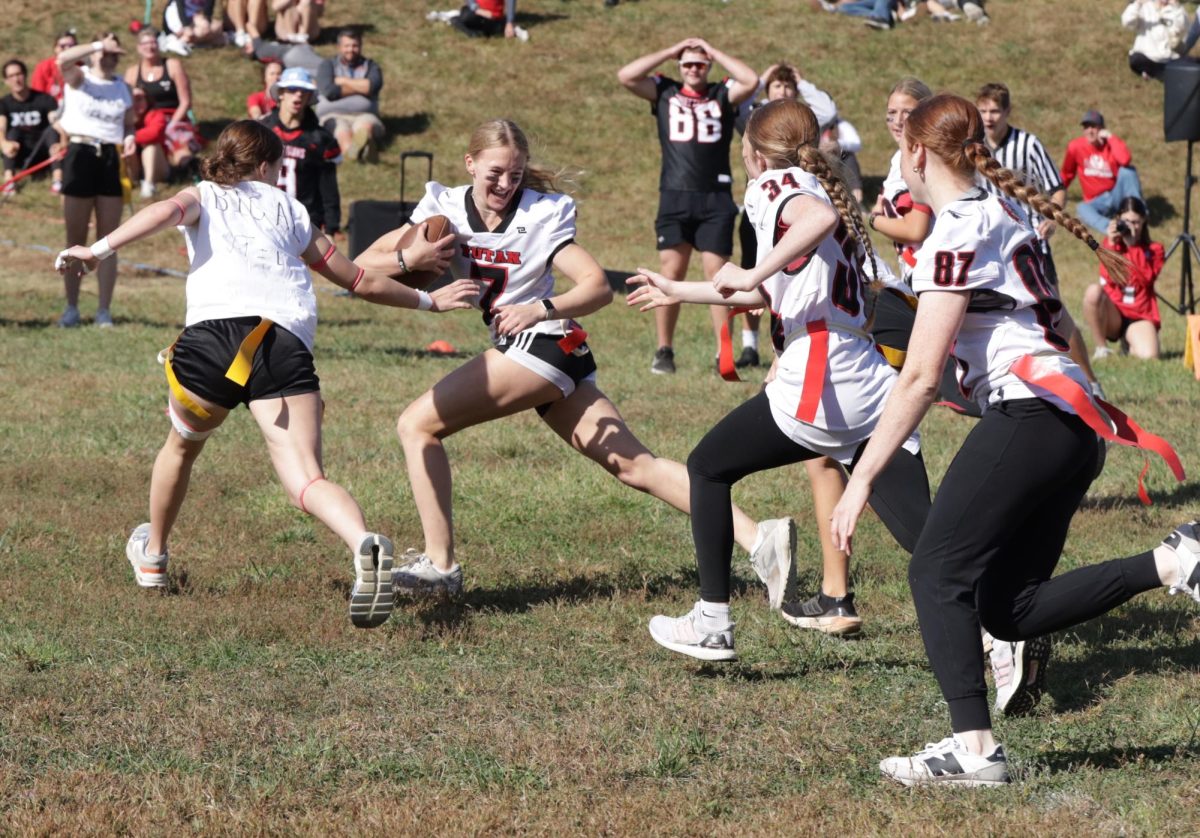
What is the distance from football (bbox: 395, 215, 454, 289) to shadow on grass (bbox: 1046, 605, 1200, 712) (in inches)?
108

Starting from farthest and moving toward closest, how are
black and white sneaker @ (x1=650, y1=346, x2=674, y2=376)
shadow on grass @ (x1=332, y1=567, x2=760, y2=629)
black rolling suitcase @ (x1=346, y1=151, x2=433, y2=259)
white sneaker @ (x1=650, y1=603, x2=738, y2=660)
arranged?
black rolling suitcase @ (x1=346, y1=151, x2=433, y2=259), black and white sneaker @ (x1=650, y1=346, x2=674, y2=376), shadow on grass @ (x1=332, y1=567, x2=760, y2=629), white sneaker @ (x1=650, y1=603, x2=738, y2=660)

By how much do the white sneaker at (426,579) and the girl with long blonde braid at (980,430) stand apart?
7.88 feet

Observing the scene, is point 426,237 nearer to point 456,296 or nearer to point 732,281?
point 456,296

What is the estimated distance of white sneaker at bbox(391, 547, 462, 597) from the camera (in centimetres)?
616

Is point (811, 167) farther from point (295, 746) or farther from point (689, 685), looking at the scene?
point (295, 746)

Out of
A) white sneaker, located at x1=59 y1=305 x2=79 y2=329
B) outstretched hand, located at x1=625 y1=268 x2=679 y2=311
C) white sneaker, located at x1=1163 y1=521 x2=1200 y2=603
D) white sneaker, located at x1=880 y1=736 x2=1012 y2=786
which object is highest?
outstretched hand, located at x1=625 y1=268 x2=679 y2=311

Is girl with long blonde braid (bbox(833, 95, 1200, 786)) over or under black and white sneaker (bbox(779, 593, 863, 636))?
over

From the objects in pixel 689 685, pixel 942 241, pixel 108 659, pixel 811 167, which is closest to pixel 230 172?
pixel 108 659

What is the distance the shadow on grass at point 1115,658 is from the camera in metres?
5.02

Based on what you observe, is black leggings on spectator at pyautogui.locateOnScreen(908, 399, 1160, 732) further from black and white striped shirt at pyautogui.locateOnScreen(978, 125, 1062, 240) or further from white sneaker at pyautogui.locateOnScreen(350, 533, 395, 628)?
black and white striped shirt at pyautogui.locateOnScreen(978, 125, 1062, 240)

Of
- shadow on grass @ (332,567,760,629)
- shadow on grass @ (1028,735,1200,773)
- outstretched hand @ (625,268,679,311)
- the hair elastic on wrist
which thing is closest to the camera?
shadow on grass @ (1028,735,1200,773)

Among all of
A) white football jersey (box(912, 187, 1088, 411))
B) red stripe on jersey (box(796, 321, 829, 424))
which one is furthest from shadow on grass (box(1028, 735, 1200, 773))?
red stripe on jersey (box(796, 321, 829, 424))

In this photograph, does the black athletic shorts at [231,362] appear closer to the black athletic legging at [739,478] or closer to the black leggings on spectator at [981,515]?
the black athletic legging at [739,478]

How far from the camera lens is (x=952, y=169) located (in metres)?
4.14
